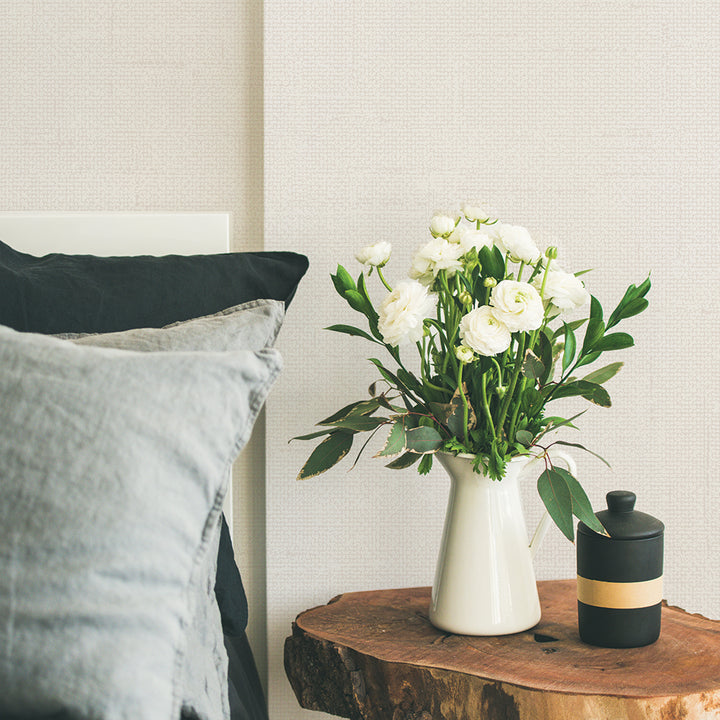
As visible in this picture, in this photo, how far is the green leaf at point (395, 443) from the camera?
2.95 ft

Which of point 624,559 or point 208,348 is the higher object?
point 208,348

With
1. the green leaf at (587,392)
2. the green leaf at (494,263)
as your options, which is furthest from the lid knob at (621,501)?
the green leaf at (494,263)

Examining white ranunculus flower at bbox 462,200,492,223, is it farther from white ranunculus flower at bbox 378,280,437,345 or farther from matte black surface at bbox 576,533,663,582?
matte black surface at bbox 576,533,663,582

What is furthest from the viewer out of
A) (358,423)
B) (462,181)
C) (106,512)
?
(462,181)

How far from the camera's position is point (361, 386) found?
1.25 meters

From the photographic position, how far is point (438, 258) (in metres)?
0.91

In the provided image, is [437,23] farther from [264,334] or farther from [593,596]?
[593,596]

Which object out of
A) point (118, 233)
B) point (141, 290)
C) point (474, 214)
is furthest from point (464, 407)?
point (118, 233)

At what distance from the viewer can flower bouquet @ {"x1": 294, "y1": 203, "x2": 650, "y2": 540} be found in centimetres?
91

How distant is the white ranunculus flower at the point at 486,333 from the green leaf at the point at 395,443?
146mm

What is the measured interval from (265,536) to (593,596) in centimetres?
59

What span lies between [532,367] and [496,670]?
14.6 inches

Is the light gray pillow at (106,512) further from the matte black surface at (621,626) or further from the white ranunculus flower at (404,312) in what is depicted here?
the matte black surface at (621,626)

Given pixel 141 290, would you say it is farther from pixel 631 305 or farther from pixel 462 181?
pixel 631 305
